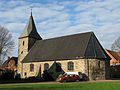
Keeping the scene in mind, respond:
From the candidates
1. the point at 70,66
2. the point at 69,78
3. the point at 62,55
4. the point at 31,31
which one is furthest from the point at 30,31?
the point at 69,78

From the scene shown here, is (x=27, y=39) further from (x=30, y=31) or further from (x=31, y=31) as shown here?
(x=31, y=31)

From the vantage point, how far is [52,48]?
62.0m

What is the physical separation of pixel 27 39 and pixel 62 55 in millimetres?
15922

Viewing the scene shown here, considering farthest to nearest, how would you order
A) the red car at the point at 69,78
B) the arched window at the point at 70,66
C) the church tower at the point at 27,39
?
the church tower at the point at 27,39 < the arched window at the point at 70,66 < the red car at the point at 69,78

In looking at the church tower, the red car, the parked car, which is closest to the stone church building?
the church tower

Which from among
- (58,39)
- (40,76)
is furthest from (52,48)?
(40,76)

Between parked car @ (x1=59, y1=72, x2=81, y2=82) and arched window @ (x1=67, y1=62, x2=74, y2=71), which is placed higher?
arched window @ (x1=67, y1=62, x2=74, y2=71)

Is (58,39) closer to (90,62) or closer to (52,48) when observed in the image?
(52,48)

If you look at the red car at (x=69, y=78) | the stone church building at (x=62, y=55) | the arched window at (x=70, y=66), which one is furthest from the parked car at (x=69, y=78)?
the arched window at (x=70, y=66)

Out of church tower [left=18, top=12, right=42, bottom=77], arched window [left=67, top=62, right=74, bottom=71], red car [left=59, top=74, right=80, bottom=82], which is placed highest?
church tower [left=18, top=12, right=42, bottom=77]

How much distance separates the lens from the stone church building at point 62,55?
5306 cm

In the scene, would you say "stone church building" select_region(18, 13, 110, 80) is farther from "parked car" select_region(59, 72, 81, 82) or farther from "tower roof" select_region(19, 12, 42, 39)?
"parked car" select_region(59, 72, 81, 82)

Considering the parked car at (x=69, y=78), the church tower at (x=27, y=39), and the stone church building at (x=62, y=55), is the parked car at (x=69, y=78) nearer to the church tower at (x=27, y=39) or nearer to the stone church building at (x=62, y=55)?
the stone church building at (x=62, y=55)

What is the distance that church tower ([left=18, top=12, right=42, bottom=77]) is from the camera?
6912cm
